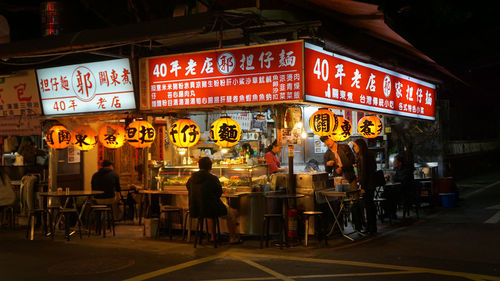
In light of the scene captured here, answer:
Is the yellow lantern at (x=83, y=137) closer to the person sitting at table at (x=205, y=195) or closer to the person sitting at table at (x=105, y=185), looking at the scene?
the person sitting at table at (x=105, y=185)

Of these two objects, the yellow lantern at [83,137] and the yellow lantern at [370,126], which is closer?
the yellow lantern at [83,137]

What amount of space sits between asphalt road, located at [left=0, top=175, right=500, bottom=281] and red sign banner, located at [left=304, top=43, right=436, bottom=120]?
135 inches

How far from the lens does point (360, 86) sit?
13.2 m

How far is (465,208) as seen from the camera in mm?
17047

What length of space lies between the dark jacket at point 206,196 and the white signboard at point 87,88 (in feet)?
10.6

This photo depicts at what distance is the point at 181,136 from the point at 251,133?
20.8ft

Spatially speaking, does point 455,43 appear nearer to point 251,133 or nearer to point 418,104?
point 418,104

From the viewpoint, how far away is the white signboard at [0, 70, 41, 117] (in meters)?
15.1

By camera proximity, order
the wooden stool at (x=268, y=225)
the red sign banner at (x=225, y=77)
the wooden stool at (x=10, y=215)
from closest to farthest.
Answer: the red sign banner at (x=225, y=77), the wooden stool at (x=268, y=225), the wooden stool at (x=10, y=215)

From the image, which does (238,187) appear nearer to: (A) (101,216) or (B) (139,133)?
(B) (139,133)

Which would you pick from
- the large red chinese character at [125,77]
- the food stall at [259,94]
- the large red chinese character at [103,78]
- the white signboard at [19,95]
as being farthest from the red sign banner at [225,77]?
the white signboard at [19,95]

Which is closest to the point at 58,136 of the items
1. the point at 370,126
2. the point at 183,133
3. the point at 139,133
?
the point at 139,133

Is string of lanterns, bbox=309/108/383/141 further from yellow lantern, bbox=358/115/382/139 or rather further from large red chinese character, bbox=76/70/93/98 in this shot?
large red chinese character, bbox=76/70/93/98

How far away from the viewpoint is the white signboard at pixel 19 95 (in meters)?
15.1
